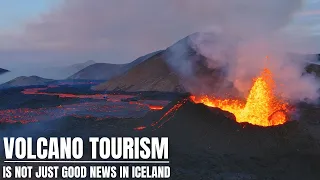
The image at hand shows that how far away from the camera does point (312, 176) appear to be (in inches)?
880

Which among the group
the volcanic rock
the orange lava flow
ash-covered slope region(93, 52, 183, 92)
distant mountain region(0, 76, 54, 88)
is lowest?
the volcanic rock

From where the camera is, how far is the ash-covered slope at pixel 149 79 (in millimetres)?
89656

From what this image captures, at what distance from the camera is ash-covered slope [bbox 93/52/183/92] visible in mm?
89656

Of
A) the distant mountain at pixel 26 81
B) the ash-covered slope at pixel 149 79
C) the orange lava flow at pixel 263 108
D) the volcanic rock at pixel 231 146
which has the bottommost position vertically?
the volcanic rock at pixel 231 146

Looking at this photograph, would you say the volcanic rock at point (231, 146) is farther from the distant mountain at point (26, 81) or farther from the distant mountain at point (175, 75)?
the distant mountain at point (26, 81)

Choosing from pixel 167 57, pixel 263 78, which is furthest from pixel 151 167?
pixel 167 57

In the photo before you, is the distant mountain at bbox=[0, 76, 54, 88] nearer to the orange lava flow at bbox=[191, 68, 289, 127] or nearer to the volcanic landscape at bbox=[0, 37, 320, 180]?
the volcanic landscape at bbox=[0, 37, 320, 180]

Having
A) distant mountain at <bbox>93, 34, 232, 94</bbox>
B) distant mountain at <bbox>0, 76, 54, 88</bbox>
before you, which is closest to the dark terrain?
distant mountain at <bbox>93, 34, 232, 94</bbox>

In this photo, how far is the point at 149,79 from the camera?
319 feet

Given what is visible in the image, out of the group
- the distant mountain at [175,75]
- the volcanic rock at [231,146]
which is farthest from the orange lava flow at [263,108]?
the distant mountain at [175,75]

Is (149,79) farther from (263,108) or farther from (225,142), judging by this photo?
(225,142)

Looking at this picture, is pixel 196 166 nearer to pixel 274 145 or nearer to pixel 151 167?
pixel 151 167

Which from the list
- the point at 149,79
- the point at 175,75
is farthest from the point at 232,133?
the point at 149,79

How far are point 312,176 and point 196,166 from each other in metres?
6.69
